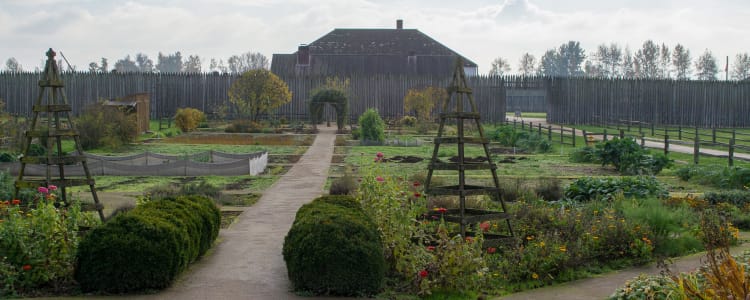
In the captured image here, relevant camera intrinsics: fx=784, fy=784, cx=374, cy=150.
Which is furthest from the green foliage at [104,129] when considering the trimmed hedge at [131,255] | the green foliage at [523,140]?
the trimmed hedge at [131,255]

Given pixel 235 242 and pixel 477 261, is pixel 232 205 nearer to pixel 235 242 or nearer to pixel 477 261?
pixel 235 242

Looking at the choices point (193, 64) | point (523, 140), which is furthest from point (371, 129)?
point (193, 64)

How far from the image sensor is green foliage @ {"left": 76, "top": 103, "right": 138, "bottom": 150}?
2316 centimetres

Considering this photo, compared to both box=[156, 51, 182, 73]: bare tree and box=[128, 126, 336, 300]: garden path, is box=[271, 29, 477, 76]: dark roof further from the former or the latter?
box=[156, 51, 182, 73]: bare tree

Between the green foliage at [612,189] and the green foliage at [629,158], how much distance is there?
409 cm

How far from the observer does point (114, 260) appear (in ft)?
22.2

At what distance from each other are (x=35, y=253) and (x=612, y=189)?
326 inches

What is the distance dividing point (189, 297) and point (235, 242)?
244cm

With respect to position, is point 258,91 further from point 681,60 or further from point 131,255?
point 681,60

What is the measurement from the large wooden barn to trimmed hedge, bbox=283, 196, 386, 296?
153 feet

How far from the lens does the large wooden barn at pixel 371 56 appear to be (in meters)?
54.5

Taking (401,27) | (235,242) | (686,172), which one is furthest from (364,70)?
(235,242)

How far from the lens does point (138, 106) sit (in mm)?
29734

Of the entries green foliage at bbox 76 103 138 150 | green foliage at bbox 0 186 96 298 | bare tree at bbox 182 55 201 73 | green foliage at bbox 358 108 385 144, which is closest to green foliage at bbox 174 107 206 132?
green foliage at bbox 76 103 138 150
